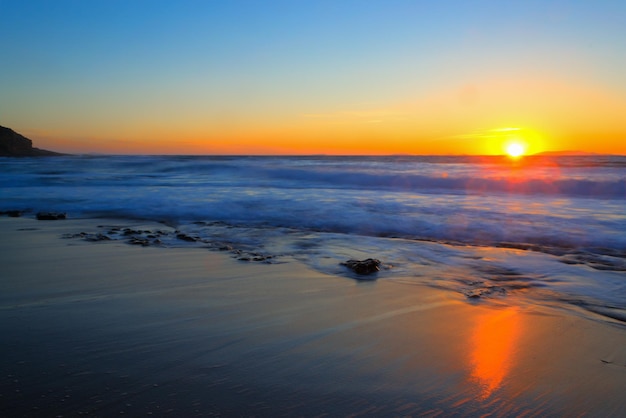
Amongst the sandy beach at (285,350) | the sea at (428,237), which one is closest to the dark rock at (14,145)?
the sea at (428,237)

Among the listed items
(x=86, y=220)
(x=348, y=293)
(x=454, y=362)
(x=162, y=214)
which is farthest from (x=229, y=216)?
(x=454, y=362)

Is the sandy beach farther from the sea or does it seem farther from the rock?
the sea

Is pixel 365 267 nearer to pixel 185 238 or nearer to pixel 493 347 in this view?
pixel 493 347

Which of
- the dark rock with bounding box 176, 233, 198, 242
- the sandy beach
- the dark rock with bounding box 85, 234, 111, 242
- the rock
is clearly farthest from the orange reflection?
the dark rock with bounding box 85, 234, 111, 242

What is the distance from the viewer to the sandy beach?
1782mm

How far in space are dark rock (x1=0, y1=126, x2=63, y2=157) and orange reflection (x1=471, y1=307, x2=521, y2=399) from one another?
5681 centimetres

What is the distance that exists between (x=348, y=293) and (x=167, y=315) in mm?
1267

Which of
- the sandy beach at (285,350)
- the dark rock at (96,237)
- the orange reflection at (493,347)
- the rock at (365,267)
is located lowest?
the dark rock at (96,237)

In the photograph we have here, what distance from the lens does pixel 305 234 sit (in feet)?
19.9

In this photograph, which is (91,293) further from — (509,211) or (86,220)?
(509,211)

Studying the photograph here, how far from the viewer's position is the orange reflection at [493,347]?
201 centimetres

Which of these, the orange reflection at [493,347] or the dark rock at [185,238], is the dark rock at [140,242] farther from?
the orange reflection at [493,347]

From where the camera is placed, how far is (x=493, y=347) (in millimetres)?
2391

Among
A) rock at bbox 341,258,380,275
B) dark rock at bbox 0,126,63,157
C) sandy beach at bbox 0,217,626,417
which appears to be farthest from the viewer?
dark rock at bbox 0,126,63,157
